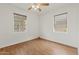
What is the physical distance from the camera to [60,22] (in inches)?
46.5

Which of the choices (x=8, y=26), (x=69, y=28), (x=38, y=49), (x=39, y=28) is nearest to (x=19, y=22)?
(x=8, y=26)

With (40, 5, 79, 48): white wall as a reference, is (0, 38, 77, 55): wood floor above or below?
below

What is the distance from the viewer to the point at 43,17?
120 cm

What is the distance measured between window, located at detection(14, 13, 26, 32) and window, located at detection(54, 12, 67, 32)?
1.22ft

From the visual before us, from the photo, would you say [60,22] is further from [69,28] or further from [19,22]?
[19,22]

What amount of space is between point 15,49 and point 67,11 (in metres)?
0.70

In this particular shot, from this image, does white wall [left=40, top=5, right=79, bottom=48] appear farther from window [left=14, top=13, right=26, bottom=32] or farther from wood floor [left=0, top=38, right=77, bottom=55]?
window [left=14, top=13, right=26, bottom=32]

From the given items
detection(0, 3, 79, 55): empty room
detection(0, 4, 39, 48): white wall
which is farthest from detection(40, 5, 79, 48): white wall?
detection(0, 4, 39, 48): white wall

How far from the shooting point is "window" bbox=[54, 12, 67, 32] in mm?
1145

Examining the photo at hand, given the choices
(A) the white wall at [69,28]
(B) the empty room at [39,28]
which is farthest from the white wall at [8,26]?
(A) the white wall at [69,28]

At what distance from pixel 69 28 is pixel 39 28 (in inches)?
13.2

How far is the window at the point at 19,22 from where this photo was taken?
114 centimetres
